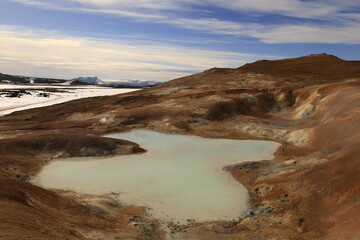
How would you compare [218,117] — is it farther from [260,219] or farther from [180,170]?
[260,219]

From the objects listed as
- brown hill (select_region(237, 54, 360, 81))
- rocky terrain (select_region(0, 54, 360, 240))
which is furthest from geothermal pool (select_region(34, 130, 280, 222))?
brown hill (select_region(237, 54, 360, 81))

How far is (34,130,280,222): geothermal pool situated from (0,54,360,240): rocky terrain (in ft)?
3.23

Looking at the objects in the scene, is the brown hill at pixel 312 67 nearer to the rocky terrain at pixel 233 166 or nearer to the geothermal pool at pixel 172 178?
the rocky terrain at pixel 233 166

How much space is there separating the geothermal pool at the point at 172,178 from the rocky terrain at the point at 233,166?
985 mm

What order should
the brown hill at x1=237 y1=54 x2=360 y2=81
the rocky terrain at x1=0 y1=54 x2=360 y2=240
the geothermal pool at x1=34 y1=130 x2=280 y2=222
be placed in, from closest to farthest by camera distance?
the rocky terrain at x1=0 y1=54 x2=360 y2=240
the geothermal pool at x1=34 y1=130 x2=280 y2=222
the brown hill at x1=237 y1=54 x2=360 y2=81

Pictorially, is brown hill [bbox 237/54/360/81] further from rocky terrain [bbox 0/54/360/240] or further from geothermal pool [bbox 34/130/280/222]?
geothermal pool [bbox 34/130/280/222]

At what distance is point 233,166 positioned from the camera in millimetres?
23422

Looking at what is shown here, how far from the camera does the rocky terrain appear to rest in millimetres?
13695

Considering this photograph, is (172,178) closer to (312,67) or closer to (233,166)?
(233,166)

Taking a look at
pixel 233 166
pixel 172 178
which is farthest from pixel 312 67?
pixel 172 178

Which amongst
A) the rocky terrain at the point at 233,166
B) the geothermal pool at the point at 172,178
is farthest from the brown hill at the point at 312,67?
the geothermal pool at the point at 172,178

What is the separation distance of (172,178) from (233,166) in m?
5.21

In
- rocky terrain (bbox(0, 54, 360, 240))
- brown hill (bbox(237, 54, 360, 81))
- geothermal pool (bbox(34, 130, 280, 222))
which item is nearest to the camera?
rocky terrain (bbox(0, 54, 360, 240))

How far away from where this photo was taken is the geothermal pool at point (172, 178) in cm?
1716
